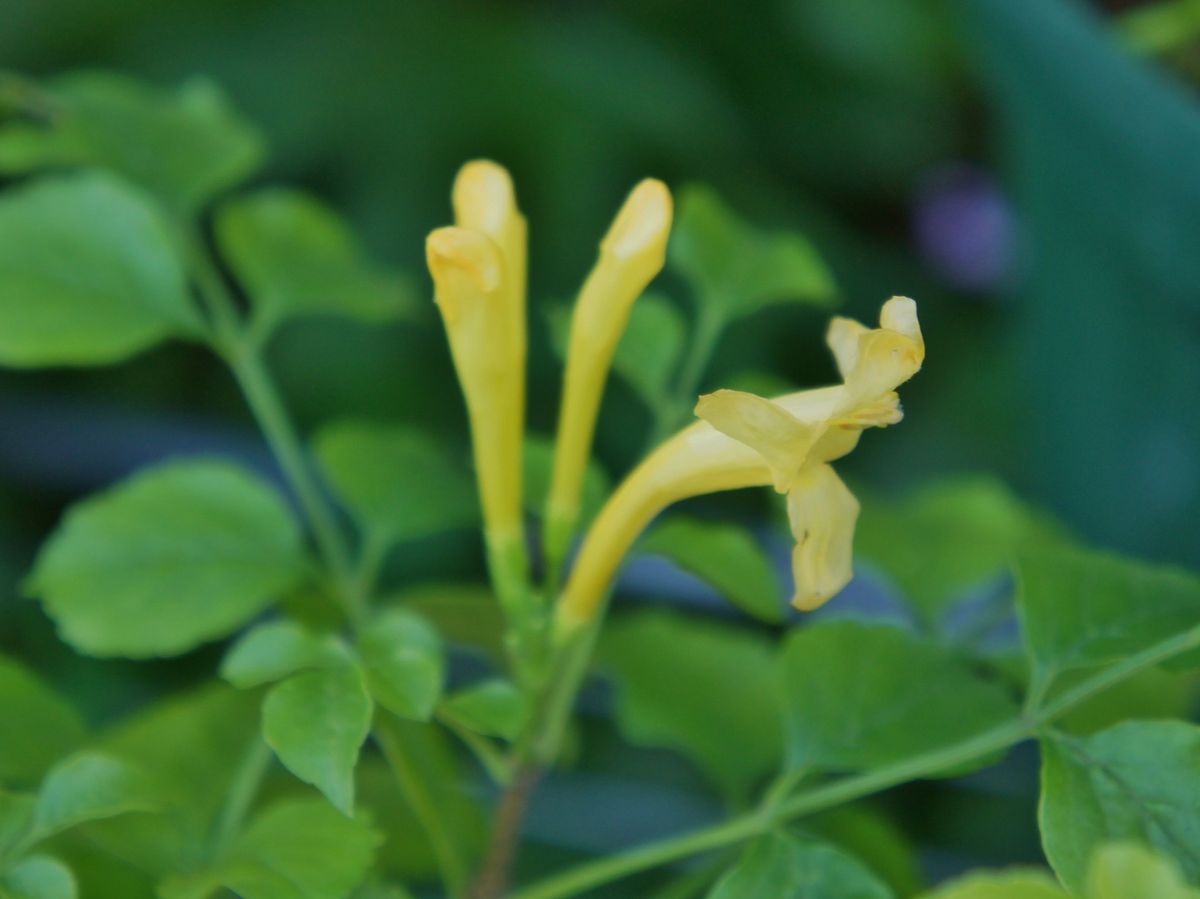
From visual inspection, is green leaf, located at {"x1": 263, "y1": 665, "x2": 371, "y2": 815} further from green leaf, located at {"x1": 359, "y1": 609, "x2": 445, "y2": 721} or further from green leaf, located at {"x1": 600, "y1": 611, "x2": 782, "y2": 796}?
green leaf, located at {"x1": 600, "y1": 611, "x2": 782, "y2": 796}

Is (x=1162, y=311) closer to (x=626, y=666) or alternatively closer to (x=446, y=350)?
(x=626, y=666)

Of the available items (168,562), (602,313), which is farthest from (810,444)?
(168,562)

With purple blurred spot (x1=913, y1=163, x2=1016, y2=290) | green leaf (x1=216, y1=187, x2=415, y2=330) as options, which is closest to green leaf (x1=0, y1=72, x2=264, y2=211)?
green leaf (x1=216, y1=187, x2=415, y2=330)

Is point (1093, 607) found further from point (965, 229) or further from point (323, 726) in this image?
point (965, 229)

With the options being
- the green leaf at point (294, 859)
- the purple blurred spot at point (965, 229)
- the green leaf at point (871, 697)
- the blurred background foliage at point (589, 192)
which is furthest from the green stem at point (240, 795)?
the purple blurred spot at point (965, 229)

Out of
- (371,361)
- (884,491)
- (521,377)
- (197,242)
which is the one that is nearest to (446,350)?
(371,361)
